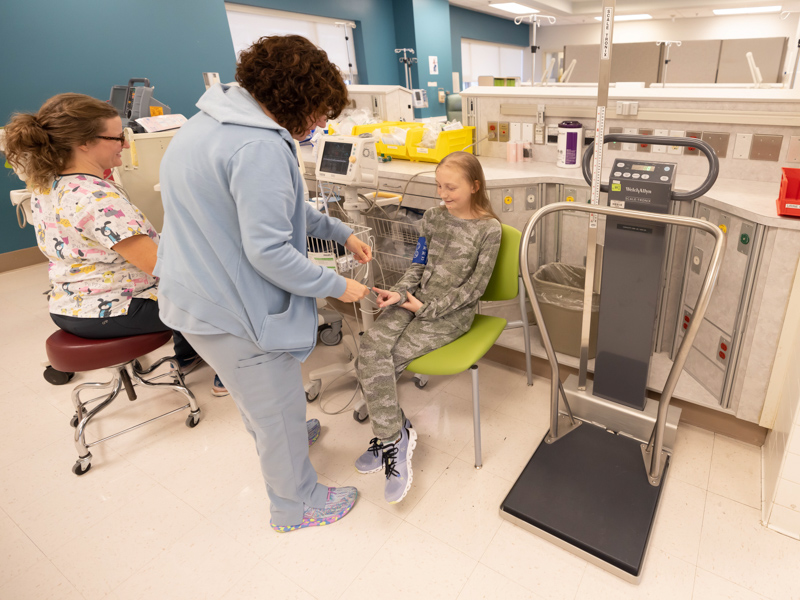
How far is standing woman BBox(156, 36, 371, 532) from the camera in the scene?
112 cm

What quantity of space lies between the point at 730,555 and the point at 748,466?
18.3 inches

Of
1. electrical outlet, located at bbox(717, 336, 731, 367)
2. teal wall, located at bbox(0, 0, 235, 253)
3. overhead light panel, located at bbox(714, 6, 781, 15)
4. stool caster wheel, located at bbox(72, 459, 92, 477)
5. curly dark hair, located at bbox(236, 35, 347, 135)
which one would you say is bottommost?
stool caster wheel, located at bbox(72, 459, 92, 477)

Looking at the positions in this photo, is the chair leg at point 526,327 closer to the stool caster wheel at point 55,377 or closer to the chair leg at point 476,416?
the chair leg at point 476,416

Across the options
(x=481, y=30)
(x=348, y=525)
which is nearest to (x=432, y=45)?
(x=481, y=30)

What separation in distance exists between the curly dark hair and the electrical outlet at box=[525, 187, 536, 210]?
4.65 feet

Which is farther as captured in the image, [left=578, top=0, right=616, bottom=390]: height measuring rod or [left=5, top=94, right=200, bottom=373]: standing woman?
[left=5, top=94, right=200, bottom=373]: standing woman

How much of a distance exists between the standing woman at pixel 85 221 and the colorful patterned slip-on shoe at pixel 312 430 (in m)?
0.77

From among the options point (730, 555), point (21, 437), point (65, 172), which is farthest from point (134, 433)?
point (730, 555)

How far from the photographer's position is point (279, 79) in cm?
116

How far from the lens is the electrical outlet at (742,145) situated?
2.06 meters

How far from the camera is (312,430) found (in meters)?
2.12

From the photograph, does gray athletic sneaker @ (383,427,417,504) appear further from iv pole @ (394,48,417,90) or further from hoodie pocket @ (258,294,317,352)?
iv pole @ (394,48,417,90)

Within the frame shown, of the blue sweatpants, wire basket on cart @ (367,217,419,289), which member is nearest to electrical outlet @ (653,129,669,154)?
wire basket on cart @ (367,217,419,289)

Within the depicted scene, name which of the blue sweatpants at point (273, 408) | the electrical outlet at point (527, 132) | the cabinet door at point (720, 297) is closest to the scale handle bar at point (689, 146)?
the cabinet door at point (720, 297)
